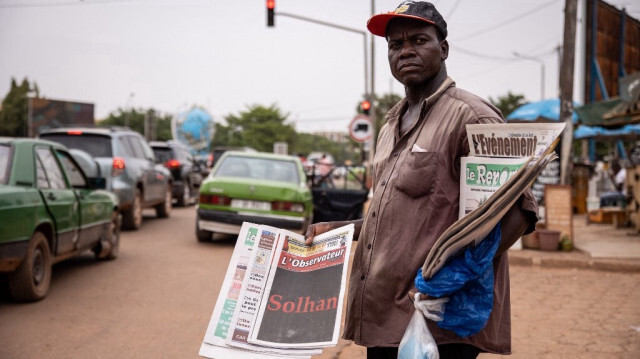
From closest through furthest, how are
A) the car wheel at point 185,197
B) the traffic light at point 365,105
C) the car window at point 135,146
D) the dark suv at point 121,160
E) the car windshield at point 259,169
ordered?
the car windshield at point 259,169 → the dark suv at point 121,160 → the car window at point 135,146 → the car wheel at point 185,197 → the traffic light at point 365,105

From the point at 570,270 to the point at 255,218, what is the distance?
4668 millimetres

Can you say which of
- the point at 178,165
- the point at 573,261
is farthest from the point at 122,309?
the point at 178,165

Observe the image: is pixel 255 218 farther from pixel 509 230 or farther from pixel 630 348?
pixel 509 230

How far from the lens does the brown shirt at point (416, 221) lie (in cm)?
184

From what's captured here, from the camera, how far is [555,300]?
242 inches

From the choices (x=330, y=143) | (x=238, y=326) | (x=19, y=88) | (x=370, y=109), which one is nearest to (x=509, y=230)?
(x=238, y=326)

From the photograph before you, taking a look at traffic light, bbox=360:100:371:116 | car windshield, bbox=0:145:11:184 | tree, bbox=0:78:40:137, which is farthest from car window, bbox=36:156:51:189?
tree, bbox=0:78:40:137

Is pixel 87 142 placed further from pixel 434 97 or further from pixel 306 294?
pixel 434 97

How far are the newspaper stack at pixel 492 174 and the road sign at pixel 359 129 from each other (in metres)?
14.8

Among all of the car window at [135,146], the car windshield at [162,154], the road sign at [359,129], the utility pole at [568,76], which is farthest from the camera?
the road sign at [359,129]

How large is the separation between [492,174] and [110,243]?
23.7ft

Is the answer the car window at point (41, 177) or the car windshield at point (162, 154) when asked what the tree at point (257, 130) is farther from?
the car window at point (41, 177)

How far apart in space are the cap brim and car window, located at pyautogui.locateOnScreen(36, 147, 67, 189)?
16.8ft

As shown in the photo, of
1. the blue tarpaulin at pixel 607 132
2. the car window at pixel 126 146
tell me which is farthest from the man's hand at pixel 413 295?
the blue tarpaulin at pixel 607 132
